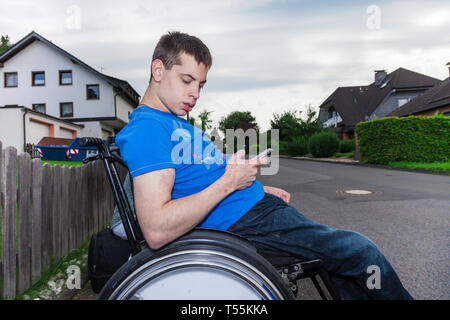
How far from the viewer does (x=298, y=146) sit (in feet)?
128

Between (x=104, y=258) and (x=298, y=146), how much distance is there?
38.6m

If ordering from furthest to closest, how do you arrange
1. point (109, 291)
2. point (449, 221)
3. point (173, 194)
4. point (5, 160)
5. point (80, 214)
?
point (449, 221) → point (80, 214) → point (5, 160) → point (173, 194) → point (109, 291)

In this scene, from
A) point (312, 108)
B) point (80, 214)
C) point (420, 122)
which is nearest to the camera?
point (80, 214)

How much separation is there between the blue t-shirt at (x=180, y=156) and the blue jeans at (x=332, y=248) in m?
0.08

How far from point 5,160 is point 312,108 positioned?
1720 inches

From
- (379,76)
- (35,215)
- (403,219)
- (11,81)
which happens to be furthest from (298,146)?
(35,215)

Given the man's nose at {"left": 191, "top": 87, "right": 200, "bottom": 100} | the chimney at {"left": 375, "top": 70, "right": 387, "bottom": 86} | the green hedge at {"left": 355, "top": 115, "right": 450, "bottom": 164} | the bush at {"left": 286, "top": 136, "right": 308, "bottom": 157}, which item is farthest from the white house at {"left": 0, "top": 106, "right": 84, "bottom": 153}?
the chimney at {"left": 375, "top": 70, "right": 387, "bottom": 86}

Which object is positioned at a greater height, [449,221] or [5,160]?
[5,160]

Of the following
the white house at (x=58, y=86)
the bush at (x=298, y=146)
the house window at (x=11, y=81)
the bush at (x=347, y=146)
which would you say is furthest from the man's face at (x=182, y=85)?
the house window at (x=11, y=81)

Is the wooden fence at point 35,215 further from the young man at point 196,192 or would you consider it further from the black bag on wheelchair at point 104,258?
the young man at point 196,192

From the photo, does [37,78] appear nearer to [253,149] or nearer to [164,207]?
[253,149]

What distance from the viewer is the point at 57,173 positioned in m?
3.41
